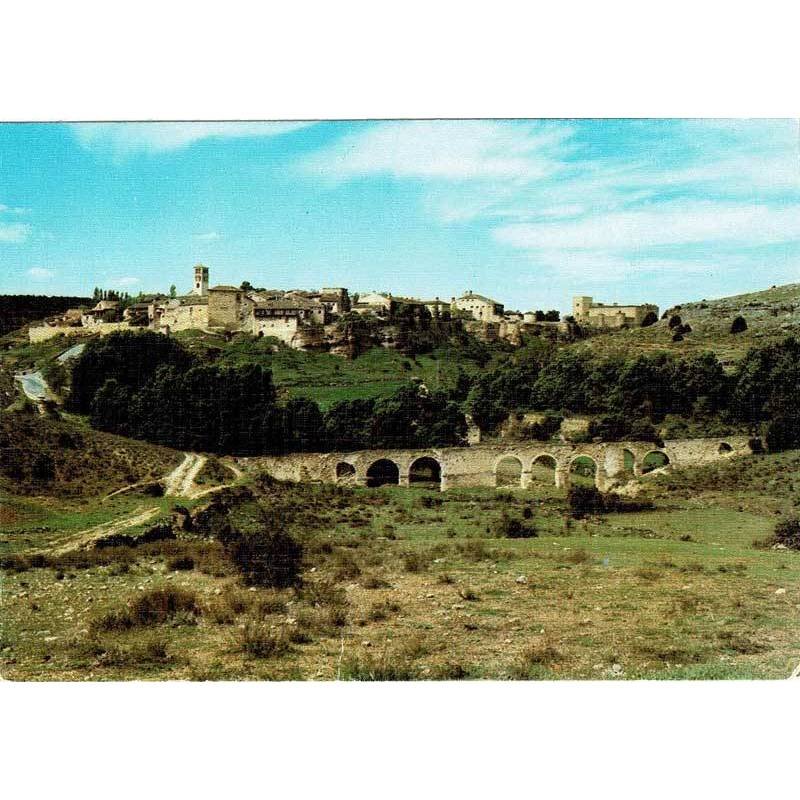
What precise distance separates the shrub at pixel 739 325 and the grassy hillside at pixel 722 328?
3 cm

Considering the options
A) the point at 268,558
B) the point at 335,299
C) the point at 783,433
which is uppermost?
the point at 335,299

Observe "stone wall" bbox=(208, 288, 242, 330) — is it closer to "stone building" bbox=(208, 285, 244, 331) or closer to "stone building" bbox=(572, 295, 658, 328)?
"stone building" bbox=(208, 285, 244, 331)

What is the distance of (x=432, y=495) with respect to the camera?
6.55m

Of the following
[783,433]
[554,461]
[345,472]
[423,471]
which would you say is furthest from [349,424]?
[783,433]

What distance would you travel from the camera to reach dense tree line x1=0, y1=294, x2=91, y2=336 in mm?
6109

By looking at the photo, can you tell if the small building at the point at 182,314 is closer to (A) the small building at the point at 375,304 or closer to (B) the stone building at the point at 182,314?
(B) the stone building at the point at 182,314

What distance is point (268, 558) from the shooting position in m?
6.26

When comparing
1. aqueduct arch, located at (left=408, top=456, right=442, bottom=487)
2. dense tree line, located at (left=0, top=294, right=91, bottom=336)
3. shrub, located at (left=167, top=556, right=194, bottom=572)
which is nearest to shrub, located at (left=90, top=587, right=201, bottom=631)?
shrub, located at (left=167, top=556, right=194, bottom=572)

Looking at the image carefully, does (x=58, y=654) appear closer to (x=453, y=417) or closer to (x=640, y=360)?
(x=453, y=417)

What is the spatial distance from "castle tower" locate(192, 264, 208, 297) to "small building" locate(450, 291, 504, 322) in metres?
2.10

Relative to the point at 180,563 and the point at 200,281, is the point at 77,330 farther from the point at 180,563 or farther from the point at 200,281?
the point at 180,563

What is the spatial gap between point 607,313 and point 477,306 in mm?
1101
